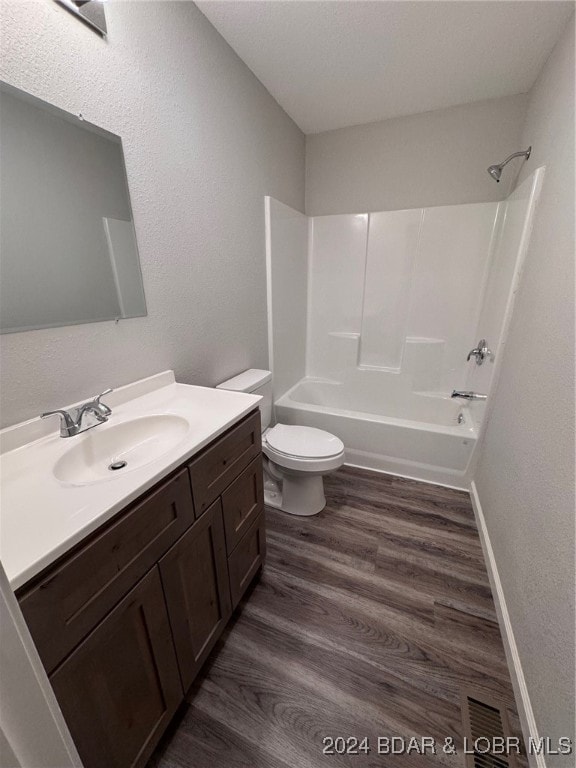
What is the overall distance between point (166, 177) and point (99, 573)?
139 centimetres

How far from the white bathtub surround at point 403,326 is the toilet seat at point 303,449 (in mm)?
475

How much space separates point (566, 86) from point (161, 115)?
170 centimetres

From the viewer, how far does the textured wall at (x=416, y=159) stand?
203cm

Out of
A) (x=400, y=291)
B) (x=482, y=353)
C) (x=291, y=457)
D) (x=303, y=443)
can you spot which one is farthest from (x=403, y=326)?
(x=291, y=457)

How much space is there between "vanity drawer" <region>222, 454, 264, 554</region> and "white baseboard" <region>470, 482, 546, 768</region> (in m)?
1.07

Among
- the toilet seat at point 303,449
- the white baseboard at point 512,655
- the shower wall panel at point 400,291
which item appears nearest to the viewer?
the white baseboard at point 512,655

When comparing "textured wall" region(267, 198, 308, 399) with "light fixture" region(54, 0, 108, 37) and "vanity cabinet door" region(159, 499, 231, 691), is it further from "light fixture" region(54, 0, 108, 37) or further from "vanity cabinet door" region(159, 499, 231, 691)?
"vanity cabinet door" region(159, 499, 231, 691)

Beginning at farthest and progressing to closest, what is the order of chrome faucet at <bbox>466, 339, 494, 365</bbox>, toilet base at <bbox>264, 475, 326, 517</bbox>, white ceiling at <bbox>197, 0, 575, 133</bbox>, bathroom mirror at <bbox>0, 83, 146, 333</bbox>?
1. chrome faucet at <bbox>466, 339, 494, 365</bbox>
2. toilet base at <bbox>264, 475, 326, 517</bbox>
3. white ceiling at <bbox>197, 0, 575, 133</bbox>
4. bathroom mirror at <bbox>0, 83, 146, 333</bbox>

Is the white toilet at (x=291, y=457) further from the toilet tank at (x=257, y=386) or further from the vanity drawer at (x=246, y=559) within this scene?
the vanity drawer at (x=246, y=559)

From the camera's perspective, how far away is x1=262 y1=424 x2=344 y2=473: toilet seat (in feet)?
5.47

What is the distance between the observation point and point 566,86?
1319mm

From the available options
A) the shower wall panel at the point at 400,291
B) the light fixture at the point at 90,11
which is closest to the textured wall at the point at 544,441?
the shower wall panel at the point at 400,291

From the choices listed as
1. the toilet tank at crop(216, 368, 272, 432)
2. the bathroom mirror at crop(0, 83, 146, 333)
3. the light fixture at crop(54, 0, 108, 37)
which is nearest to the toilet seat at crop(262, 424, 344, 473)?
the toilet tank at crop(216, 368, 272, 432)

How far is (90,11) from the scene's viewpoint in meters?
0.93
